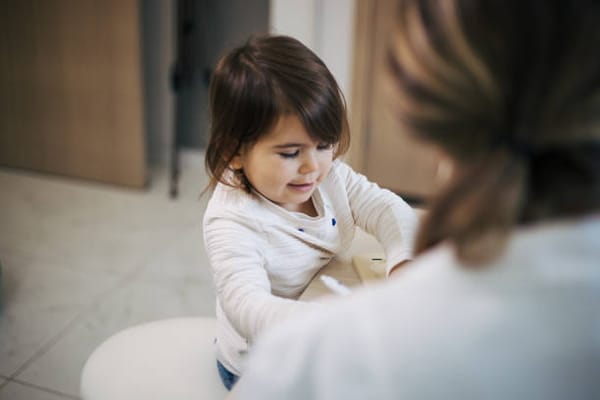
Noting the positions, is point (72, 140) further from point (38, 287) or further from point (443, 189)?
point (443, 189)

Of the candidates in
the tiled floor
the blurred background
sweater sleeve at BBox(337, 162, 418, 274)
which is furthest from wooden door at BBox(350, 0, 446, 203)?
sweater sleeve at BBox(337, 162, 418, 274)

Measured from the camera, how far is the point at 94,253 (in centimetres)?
237

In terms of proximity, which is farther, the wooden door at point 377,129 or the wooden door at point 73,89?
the wooden door at point 73,89

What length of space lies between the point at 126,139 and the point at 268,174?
2.04 meters

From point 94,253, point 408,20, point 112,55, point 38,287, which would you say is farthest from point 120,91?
point 408,20

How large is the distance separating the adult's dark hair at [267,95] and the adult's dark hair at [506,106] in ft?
1.52

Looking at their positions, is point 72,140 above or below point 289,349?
below

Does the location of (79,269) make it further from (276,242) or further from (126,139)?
(276,242)

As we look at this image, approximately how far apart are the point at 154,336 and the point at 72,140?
6.87 ft

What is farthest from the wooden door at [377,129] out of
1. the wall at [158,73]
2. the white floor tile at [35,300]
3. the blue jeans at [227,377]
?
the blue jeans at [227,377]

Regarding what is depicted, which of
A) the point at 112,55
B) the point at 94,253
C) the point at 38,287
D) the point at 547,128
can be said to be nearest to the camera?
the point at 547,128

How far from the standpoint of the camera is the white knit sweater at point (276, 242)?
83cm

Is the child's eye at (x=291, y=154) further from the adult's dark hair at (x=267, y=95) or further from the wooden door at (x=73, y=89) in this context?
the wooden door at (x=73, y=89)

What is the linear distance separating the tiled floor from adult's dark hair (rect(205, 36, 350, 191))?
107 cm
